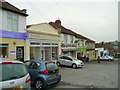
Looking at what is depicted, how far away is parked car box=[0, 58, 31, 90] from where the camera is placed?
3.53 metres

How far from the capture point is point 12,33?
11.5 meters

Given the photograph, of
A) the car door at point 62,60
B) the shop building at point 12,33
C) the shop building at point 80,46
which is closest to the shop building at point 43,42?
the shop building at point 12,33

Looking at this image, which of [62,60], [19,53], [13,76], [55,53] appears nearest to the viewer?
[13,76]

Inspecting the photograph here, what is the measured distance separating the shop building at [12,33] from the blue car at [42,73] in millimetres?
5286

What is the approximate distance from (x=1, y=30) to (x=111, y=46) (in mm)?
72970

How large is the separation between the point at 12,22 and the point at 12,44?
7.20 ft

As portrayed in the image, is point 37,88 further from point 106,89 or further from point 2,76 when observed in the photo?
point 106,89

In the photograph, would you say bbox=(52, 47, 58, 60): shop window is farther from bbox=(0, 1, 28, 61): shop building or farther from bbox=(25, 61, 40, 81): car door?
bbox=(25, 61, 40, 81): car door

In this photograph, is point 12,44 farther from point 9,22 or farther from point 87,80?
point 87,80

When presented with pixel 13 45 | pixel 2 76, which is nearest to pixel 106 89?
pixel 2 76

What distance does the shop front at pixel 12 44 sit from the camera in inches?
428

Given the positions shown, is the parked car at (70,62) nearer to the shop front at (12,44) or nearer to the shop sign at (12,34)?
the shop front at (12,44)

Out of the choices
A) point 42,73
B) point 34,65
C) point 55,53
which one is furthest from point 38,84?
point 55,53

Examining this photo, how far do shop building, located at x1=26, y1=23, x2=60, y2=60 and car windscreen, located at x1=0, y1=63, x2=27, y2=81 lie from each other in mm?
9262
